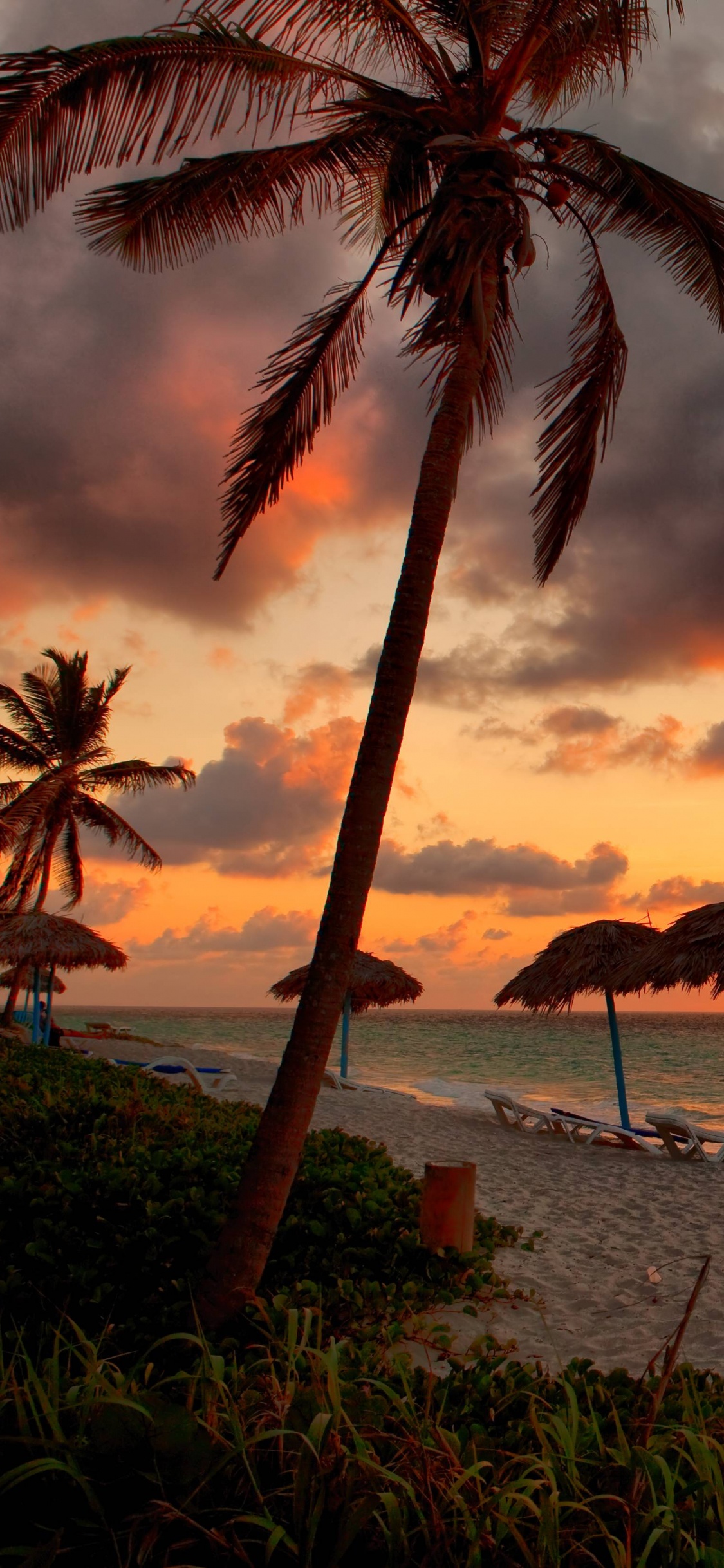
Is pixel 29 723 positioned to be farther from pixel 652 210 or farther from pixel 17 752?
pixel 652 210

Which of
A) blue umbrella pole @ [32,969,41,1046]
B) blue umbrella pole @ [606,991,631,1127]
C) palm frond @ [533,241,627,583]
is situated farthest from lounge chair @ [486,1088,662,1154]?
blue umbrella pole @ [32,969,41,1046]

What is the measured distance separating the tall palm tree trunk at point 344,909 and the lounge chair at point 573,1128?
7.40 meters

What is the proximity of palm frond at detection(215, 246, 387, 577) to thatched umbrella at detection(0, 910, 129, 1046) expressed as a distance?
45.9 ft

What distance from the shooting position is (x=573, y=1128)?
1180 cm

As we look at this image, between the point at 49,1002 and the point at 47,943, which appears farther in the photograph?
the point at 49,1002

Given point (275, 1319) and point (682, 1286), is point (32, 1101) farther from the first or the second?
point (682, 1286)

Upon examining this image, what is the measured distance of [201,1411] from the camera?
223 centimetres

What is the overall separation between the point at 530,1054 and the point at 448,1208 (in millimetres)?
46607

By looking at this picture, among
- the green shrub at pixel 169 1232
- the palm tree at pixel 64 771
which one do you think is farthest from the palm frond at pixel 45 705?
the green shrub at pixel 169 1232

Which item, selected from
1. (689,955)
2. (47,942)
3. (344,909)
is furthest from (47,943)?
(344,909)

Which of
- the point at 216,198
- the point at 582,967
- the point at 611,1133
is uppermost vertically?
the point at 216,198

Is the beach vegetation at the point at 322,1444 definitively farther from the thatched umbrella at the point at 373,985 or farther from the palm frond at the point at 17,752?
the palm frond at the point at 17,752

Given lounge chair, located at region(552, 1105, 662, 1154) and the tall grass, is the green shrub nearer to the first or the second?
the tall grass

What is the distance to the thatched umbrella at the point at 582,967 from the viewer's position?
1313 cm
